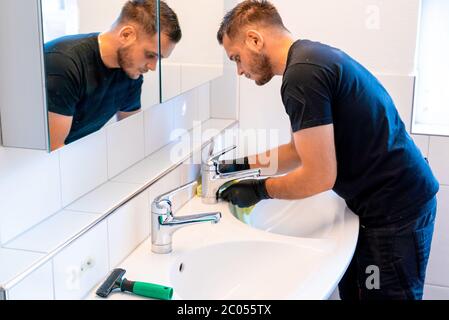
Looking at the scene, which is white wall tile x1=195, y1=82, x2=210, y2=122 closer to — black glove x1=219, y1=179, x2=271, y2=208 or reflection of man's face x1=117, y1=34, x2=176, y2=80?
black glove x1=219, y1=179, x2=271, y2=208

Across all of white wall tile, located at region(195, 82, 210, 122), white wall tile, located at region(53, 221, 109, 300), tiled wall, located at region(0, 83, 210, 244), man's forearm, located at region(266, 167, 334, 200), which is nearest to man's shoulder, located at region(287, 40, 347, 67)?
man's forearm, located at region(266, 167, 334, 200)

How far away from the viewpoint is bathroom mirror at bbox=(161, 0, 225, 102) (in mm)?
1623

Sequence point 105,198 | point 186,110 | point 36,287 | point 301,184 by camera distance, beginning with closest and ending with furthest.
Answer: point 36,287 → point 105,198 → point 301,184 → point 186,110

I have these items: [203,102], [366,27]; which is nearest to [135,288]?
[203,102]

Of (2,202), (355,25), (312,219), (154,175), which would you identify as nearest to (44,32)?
(2,202)

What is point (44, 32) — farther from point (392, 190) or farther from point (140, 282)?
point (392, 190)

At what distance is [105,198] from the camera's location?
4.56 ft

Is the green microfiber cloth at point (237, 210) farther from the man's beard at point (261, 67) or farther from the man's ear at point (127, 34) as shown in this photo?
the man's ear at point (127, 34)

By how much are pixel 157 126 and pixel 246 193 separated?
331 mm

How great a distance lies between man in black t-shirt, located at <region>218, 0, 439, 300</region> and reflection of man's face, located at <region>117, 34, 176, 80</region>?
0.23m

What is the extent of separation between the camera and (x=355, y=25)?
6.63 ft

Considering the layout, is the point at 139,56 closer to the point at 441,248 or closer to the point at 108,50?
the point at 108,50

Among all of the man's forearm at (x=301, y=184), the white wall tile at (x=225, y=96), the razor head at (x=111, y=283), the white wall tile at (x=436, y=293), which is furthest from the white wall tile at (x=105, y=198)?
the white wall tile at (x=436, y=293)

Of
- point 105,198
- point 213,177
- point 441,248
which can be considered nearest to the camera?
point 105,198
